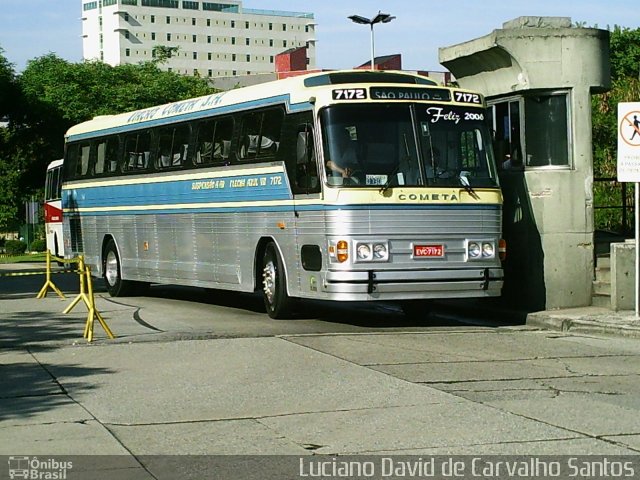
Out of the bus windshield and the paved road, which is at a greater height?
the bus windshield

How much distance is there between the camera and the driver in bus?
15125 millimetres

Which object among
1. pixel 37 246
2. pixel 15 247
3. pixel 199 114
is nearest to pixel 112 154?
pixel 199 114

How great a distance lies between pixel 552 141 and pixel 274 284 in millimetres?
4815

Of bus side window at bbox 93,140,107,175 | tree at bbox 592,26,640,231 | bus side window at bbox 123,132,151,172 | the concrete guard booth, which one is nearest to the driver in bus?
the concrete guard booth

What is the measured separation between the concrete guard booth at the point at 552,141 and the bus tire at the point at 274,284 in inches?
148

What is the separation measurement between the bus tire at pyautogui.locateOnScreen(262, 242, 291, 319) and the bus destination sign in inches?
112

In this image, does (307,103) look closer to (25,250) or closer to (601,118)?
(601,118)

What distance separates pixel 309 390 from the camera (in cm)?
1062

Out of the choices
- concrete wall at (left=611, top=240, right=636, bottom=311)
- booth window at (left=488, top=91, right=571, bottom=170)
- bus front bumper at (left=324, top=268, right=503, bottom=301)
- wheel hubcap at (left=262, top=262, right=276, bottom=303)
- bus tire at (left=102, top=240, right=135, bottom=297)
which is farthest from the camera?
bus tire at (left=102, top=240, right=135, bottom=297)

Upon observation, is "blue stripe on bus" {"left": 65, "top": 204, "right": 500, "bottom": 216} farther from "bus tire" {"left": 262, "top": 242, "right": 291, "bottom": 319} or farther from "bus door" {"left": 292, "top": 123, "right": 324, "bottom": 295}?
"bus tire" {"left": 262, "top": 242, "right": 291, "bottom": 319}

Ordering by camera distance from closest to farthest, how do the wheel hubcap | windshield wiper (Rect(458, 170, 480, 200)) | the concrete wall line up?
1. windshield wiper (Rect(458, 170, 480, 200))
2. the concrete wall
3. the wheel hubcap

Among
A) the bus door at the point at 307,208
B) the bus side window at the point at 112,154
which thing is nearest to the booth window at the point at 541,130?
the bus door at the point at 307,208

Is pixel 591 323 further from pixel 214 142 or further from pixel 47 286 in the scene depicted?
pixel 47 286

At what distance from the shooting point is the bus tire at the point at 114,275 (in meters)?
22.6
